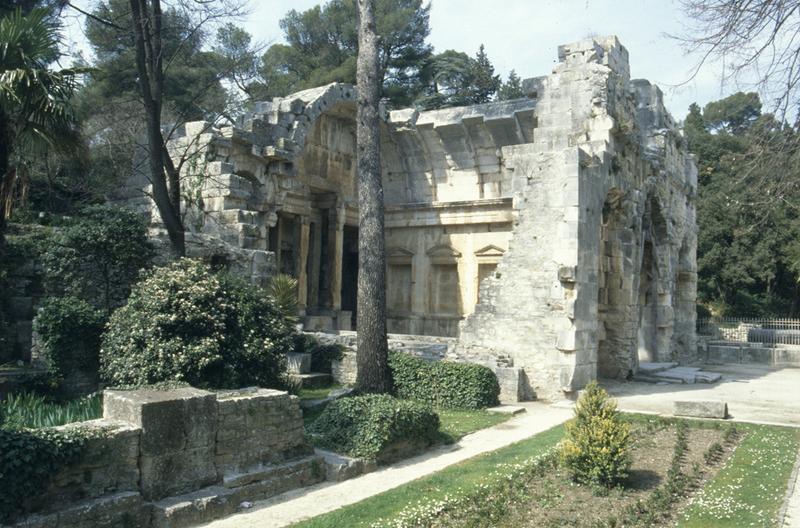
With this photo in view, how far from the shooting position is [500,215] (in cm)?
2197

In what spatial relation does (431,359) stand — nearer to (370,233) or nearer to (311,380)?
(311,380)

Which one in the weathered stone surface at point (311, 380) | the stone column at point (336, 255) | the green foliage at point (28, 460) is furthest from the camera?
the stone column at point (336, 255)

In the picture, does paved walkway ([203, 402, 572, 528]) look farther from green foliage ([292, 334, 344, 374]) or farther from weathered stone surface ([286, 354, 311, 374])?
weathered stone surface ([286, 354, 311, 374])

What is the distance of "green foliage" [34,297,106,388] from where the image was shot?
11.1 m

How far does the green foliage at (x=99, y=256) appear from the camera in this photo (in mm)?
12422

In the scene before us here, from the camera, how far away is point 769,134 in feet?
29.2

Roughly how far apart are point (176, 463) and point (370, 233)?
593cm

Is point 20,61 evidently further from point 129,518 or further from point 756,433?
point 756,433

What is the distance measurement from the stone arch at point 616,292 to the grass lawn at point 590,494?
7419mm

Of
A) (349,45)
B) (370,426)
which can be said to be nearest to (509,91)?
(349,45)

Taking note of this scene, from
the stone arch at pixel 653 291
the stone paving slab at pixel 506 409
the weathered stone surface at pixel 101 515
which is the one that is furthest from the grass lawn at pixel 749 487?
the stone arch at pixel 653 291

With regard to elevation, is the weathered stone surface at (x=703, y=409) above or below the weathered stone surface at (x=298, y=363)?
below

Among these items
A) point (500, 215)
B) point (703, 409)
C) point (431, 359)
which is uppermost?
point (500, 215)

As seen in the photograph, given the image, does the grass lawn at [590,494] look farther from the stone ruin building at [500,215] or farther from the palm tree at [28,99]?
the palm tree at [28,99]
